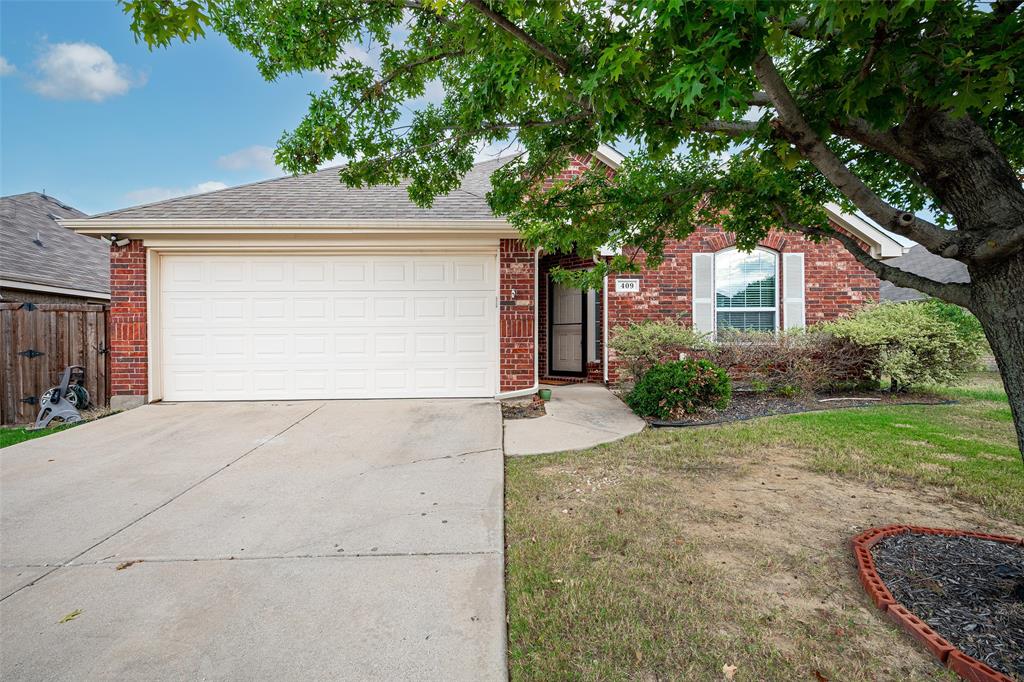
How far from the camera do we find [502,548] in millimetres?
2906

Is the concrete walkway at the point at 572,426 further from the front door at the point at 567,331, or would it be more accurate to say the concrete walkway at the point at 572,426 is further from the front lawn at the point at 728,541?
the front door at the point at 567,331

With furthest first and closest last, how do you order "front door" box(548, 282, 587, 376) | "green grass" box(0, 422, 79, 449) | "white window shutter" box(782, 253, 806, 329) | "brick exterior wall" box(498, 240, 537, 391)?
"front door" box(548, 282, 587, 376), "white window shutter" box(782, 253, 806, 329), "brick exterior wall" box(498, 240, 537, 391), "green grass" box(0, 422, 79, 449)

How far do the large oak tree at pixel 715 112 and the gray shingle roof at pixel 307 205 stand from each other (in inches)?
89.7

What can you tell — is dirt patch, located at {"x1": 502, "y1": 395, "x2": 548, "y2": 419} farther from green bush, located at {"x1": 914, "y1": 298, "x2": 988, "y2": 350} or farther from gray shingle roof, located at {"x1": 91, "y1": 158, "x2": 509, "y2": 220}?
green bush, located at {"x1": 914, "y1": 298, "x2": 988, "y2": 350}

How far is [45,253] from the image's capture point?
10.8 m

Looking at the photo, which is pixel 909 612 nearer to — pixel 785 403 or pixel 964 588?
pixel 964 588

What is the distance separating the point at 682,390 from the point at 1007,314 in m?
4.36

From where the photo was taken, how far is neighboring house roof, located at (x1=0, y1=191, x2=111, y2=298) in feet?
30.8

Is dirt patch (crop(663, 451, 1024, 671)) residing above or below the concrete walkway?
below

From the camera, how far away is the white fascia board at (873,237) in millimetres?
8883

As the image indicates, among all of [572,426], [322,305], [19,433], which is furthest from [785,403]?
[19,433]

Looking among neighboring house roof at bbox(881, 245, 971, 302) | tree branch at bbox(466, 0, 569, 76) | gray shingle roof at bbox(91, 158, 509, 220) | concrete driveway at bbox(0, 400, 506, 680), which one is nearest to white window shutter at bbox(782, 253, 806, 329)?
gray shingle roof at bbox(91, 158, 509, 220)

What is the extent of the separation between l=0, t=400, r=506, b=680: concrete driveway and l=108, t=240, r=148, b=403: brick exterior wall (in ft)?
6.19

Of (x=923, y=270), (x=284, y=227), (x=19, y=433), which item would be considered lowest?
(x=19, y=433)
